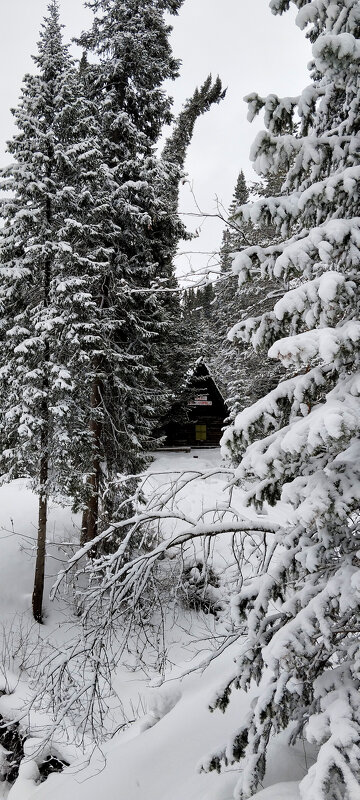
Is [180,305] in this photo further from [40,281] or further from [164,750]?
[164,750]

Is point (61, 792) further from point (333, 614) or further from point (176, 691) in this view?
point (333, 614)

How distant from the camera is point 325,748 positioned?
250 cm

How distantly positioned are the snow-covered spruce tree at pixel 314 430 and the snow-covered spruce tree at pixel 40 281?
331 inches

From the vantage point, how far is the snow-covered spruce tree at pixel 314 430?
8.70 ft

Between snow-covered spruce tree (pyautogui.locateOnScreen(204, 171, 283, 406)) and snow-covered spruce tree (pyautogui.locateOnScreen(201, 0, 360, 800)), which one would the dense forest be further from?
snow-covered spruce tree (pyautogui.locateOnScreen(204, 171, 283, 406))

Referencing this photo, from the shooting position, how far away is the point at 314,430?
2.57 meters

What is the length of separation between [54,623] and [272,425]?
11.5 meters

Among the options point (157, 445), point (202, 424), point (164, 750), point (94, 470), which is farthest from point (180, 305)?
point (164, 750)

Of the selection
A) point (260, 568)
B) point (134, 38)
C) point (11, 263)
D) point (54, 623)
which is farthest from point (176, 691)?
point (134, 38)

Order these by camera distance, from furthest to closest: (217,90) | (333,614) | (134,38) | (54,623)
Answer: (217,90)
(54,623)
(134,38)
(333,614)

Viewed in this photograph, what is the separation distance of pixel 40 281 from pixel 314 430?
1108cm

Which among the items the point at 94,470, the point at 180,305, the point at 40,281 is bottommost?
the point at 94,470

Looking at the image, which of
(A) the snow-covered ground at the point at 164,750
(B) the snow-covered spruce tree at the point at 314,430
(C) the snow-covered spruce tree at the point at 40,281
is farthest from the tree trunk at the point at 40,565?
(B) the snow-covered spruce tree at the point at 314,430

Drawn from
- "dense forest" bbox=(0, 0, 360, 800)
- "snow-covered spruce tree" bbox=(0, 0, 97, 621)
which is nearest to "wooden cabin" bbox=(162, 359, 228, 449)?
"dense forest" bbox=(0, 0, 360, 800)
